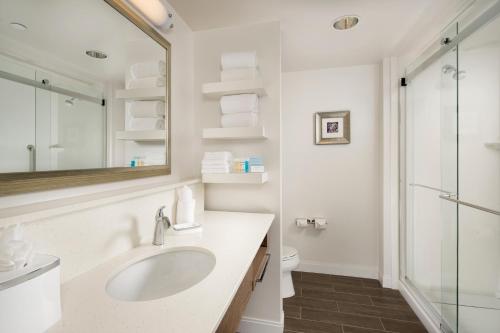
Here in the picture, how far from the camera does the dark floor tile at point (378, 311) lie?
1.82m

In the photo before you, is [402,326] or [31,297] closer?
[31,297]

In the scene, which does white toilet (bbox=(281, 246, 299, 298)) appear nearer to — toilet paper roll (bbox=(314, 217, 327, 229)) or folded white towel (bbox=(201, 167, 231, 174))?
toilet paper roll (bbox=(314, 217, 327, 229))

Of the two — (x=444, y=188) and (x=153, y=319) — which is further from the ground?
(x=444, y=188)

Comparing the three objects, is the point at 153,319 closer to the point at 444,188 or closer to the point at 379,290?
the point at 444,188

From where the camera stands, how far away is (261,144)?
166 cm

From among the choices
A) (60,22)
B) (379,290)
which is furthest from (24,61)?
(379,290)

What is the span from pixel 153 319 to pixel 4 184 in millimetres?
565

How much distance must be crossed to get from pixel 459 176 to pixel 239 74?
4.90 feet

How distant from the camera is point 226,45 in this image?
1.71 m

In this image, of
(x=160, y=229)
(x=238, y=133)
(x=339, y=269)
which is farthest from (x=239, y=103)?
(x=339, y=269)

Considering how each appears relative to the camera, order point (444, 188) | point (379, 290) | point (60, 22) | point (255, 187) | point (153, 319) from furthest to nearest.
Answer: point (379, 290) < point (255, 187) < point (444, 188) < point (60, 22) < point (153, 319)

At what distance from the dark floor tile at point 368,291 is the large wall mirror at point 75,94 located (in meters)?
2.01

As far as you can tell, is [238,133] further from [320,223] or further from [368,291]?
[368,291]

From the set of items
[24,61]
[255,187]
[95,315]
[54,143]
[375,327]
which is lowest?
[375,327]
